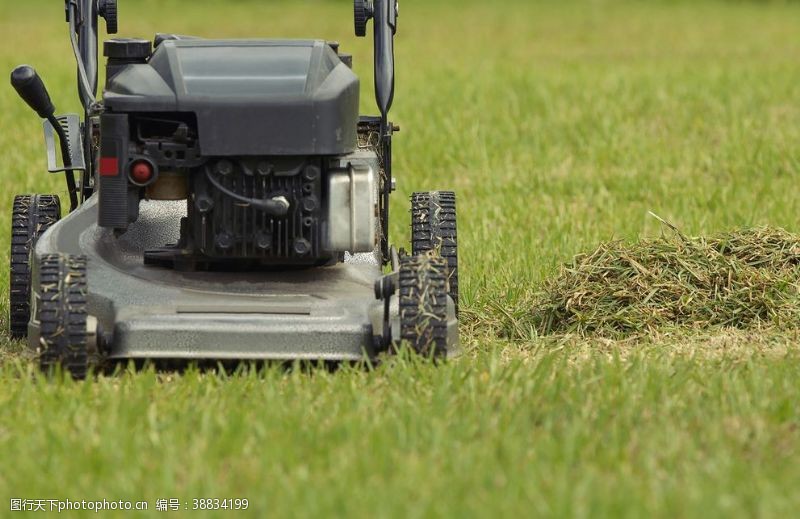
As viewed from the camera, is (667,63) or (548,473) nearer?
(548,473)

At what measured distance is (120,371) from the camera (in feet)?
17.1

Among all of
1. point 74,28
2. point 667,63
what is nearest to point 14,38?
point 667,63

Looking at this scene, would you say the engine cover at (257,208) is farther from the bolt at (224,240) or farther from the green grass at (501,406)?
the green grass at (501,406)

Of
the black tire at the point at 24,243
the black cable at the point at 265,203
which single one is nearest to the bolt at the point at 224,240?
the black cable at the point at 265,203

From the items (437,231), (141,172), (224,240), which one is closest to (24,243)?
(141,172)

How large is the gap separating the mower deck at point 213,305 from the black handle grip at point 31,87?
0.39 metres

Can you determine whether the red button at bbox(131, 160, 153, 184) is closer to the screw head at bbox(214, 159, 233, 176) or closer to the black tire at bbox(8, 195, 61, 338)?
the screw head at bbox(214, 159, 233, 176)

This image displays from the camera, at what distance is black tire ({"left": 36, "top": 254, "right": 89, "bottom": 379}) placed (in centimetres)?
488

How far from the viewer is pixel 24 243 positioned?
582 cm

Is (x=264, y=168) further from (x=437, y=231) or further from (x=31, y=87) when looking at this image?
(x=31, y=87)

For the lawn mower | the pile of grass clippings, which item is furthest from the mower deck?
the pile of grass clippings

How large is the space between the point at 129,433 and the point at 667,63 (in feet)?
41.6

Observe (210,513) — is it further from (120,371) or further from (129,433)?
(120,371)

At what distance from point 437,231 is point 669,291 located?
0.89 metres
